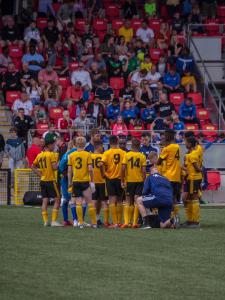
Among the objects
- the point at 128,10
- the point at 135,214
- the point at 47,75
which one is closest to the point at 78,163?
the point at 135,214

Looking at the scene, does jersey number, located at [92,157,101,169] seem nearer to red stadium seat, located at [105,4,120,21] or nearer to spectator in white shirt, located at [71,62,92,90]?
spectator in white shirt, located at [71,62,92,90]

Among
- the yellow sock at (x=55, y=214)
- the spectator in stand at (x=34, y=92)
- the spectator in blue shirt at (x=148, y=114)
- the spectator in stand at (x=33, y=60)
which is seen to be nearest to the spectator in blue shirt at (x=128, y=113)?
the spectator in blue shirt at (x=148, y=114)

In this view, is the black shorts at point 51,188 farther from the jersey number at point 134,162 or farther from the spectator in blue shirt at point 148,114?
the spectator in blue shirt at point 148,114

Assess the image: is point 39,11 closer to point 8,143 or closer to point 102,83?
point 102,83

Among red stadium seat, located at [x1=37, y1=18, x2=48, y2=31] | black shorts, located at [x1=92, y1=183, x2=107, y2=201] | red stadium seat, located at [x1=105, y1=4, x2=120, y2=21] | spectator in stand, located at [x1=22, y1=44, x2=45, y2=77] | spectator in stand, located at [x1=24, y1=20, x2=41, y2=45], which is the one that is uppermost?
red stadium seat, located at [x1=105, y1=4, x2=120, y2=21]

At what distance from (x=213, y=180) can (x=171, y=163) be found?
8.59m

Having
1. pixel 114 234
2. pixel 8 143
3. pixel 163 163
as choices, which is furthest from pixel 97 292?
pixel 8 143

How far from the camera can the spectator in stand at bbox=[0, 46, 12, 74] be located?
31794 millimetres

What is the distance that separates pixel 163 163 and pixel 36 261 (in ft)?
21.0

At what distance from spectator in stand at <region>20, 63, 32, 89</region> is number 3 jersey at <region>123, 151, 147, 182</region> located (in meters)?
11.2

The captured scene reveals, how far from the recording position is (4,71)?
1245 inches

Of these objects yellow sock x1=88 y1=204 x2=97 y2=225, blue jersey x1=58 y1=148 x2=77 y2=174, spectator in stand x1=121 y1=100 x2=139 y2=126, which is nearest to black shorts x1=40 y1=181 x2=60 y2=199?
blue jersey x1=58 y1=148 x2=77 y2=174

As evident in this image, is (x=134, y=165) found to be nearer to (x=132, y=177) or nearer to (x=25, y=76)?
(x=132, y=177)

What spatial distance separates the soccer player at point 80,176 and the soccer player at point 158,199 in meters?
0.92
